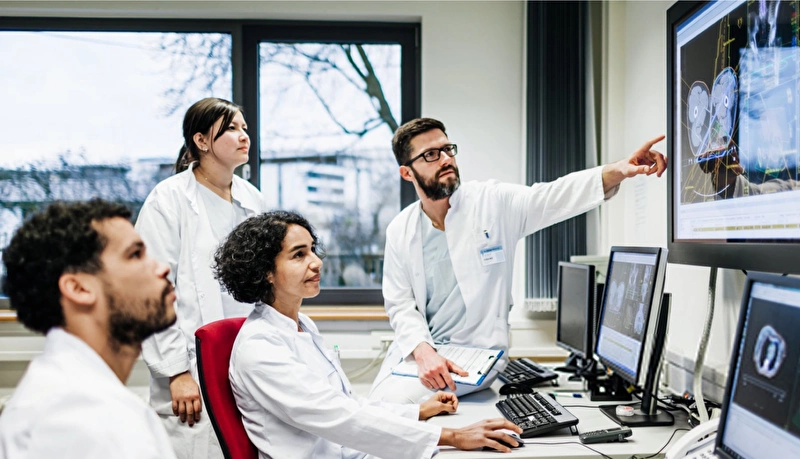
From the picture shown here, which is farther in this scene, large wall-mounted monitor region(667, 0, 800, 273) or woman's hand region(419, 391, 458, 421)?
woman's hand region(419, 391, 458, 421)

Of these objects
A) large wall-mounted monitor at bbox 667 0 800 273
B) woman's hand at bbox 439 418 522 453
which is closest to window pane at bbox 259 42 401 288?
large wall-mounted monitor at bbox 667 0 800 273

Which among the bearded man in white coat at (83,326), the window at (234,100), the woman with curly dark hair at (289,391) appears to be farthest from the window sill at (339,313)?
the bearded man in white coat at (83,326)

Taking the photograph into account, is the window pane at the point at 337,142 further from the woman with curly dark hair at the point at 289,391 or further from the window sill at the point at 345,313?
the woman with curly dark hair at the point at 289,391

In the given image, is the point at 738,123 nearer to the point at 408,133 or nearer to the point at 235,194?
the point at 408,133

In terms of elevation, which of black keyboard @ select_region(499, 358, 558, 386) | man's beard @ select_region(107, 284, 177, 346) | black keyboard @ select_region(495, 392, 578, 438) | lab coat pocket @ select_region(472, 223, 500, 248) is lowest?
black keyboard @ select_region(499, 358, 558, 386)

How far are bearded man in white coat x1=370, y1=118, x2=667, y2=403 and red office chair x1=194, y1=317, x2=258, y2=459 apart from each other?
66 centimetres

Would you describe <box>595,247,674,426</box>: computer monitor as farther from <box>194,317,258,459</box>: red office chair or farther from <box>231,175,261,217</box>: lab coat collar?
<box>231,175,261,217</box>: lab coat collar

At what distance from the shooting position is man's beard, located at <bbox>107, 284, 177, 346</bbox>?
87 centimetres

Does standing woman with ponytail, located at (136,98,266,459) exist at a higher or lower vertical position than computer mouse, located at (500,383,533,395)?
higher

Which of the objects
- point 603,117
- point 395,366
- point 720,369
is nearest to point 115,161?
point 395,366

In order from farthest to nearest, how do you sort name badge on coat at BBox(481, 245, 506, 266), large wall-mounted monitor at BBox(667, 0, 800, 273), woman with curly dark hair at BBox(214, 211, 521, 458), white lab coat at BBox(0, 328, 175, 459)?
name badge on coat at BBox(481, 245, 506, 266)
woman with curly dark hair at BBox(214, 211, 521, 458)
large wall-mounted monitor at BBox(667, 0, 800, 273)
white lab coat at BBox(0, 328, 175, 459)

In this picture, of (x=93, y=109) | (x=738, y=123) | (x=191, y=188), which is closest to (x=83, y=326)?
(x=191, y=188)

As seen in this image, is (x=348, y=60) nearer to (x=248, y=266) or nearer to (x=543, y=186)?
(x=543, y=186)

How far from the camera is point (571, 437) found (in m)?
1.45
